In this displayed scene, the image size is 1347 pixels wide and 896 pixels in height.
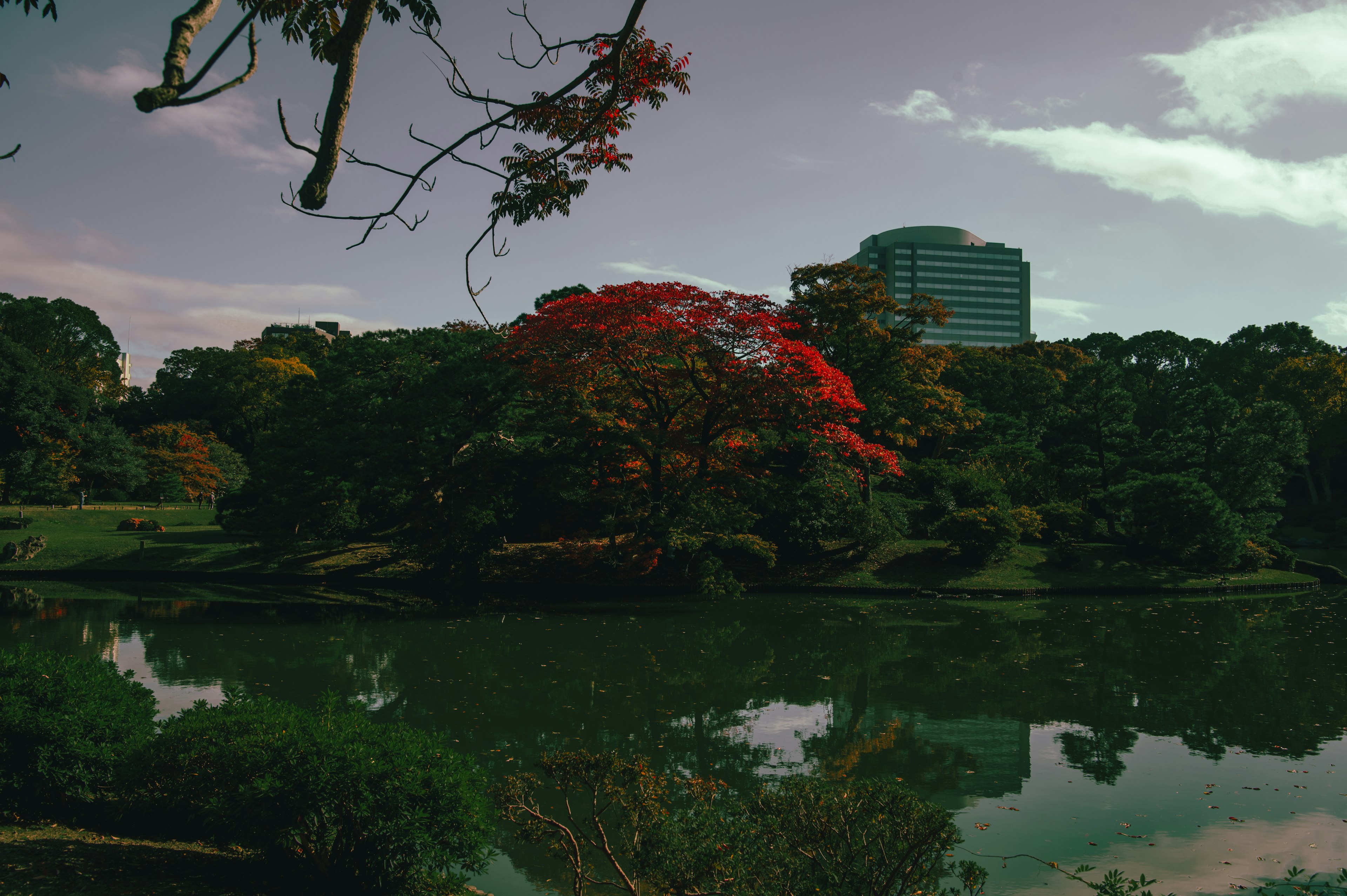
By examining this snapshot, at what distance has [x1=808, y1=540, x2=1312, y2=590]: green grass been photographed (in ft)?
63.2

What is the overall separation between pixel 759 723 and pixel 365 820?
5218 mm

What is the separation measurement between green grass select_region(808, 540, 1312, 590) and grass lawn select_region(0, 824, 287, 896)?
15.9 metres

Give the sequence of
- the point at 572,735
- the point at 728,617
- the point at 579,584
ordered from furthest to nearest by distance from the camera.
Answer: the point at 579,584 → the point at 728,617 → the point at 572,735

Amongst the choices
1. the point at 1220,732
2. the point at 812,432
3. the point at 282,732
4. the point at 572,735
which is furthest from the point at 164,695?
the point at 812,432

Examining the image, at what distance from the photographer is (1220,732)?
8.27 metres

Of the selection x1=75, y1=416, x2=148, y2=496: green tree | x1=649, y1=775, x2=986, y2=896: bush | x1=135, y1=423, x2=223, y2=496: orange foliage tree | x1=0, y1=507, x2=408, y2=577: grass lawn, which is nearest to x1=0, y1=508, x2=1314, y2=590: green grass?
x1=0, y1=507, x2=408, y2=577: grass lawn

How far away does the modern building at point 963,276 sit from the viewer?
333ft

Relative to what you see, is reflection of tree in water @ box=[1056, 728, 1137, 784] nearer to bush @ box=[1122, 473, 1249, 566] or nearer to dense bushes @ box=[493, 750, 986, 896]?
dense bushes @ box=[493, 750, 986, 896]

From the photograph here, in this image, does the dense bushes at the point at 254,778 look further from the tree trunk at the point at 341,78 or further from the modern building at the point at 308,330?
the modern building at the point at 308,330

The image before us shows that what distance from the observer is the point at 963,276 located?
104 meters

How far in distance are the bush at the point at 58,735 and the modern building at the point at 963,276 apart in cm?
10158

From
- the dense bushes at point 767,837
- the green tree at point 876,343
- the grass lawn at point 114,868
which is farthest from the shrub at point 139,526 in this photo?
the dense bushes at point 767,837

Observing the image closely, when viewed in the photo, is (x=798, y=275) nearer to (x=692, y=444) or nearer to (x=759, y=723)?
(x=692, y=444)

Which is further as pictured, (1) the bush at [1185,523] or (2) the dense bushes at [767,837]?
(1) the bush at [1185,523]
